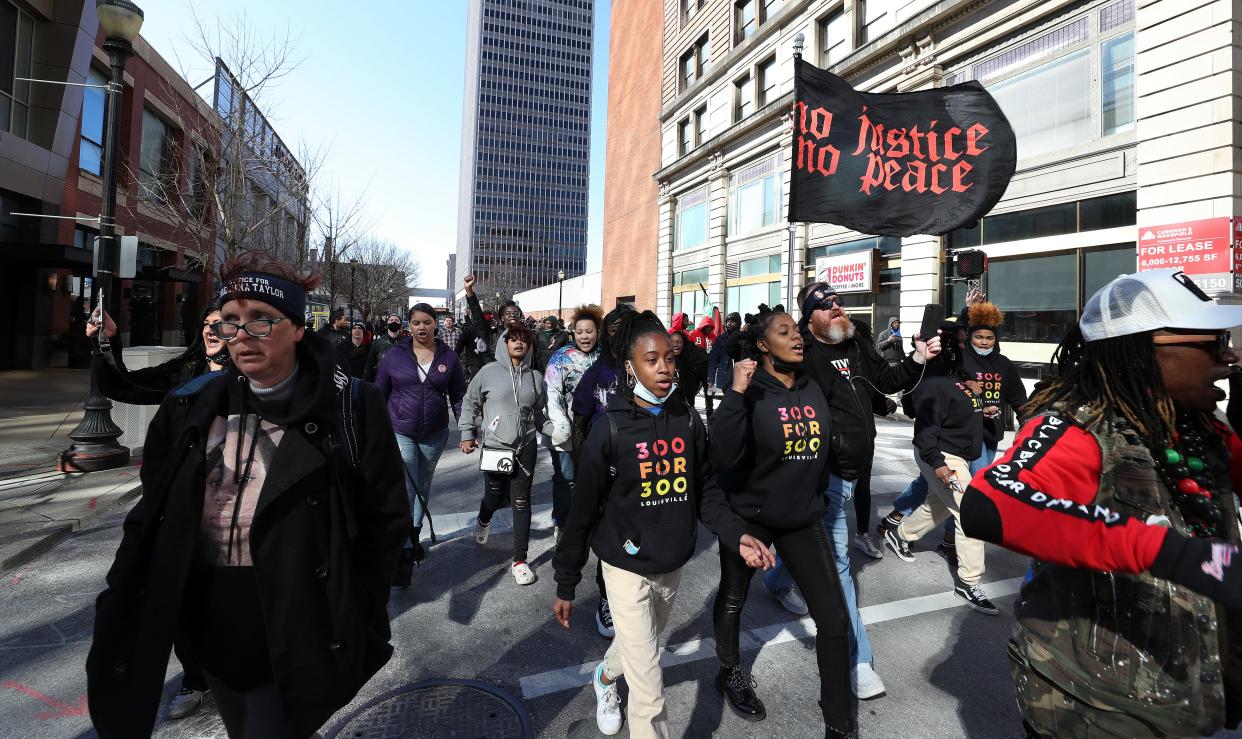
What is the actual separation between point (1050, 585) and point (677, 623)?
2.71m

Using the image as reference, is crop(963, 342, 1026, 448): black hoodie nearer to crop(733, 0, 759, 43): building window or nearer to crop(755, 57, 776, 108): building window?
crop(755, 57, 776, 108): building window

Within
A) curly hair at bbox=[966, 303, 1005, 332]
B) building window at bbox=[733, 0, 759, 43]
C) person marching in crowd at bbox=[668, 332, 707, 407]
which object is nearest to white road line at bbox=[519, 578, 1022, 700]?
curly hair at bbox=[966, 303, 1005, 332]

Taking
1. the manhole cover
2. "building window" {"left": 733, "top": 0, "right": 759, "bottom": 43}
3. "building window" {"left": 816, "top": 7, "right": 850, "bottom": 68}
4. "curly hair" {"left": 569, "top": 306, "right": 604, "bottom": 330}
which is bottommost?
the manhole cover

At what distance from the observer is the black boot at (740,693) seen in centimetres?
301

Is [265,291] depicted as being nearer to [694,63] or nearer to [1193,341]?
[1193,341]

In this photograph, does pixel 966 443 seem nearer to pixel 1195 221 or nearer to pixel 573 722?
pixel 573 722

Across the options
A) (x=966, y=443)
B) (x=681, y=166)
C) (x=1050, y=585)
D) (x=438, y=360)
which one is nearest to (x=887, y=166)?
(x=966, y=443)

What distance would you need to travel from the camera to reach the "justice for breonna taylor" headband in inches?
78.2

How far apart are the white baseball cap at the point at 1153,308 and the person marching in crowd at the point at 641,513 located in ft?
4.99

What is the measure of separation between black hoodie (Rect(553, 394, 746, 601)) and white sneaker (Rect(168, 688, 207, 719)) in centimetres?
197

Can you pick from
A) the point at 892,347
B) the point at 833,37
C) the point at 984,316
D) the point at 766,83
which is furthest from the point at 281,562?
the point at 766,83

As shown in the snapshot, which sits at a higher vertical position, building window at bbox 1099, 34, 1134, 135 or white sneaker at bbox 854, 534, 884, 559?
building window at bbox 1099, 34, 1134, 135

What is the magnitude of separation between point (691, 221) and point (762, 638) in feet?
89.6

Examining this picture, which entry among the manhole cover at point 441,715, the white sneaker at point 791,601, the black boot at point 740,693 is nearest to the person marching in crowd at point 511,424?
the manhole cover at point 441,715
